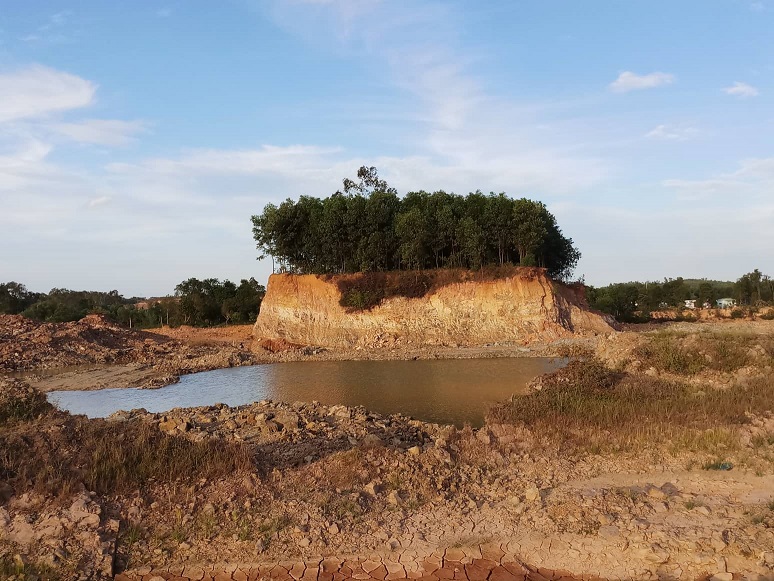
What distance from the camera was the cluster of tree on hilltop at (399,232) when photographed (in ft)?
119

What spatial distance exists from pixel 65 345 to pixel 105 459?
92.7 ft

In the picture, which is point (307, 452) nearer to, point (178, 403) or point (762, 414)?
point (762, 414)

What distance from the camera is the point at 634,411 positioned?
1101 cm

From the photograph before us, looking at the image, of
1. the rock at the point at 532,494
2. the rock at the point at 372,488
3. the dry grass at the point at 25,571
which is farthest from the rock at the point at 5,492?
the rock at the point at 532,494

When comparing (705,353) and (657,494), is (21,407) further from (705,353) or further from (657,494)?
(705,353)

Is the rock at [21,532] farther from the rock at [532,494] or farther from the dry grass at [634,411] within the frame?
the dry grass at [634,411]

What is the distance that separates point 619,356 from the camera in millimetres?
17891

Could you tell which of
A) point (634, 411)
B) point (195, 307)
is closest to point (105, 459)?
point (634, 411)

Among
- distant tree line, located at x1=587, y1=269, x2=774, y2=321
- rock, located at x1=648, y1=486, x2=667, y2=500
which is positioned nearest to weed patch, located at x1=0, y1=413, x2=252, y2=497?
rock, located at x1=648, y1=486, x2=667, y2=500

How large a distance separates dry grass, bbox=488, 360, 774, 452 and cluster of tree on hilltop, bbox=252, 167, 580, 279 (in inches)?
890

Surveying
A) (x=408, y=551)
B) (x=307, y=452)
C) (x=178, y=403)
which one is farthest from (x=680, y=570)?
(x=178, y=403)

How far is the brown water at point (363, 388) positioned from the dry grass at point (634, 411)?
1825 millimetres

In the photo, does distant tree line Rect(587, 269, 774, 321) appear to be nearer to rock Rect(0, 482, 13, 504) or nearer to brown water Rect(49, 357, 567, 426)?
brown water Rect(49, 357, 567, 426)

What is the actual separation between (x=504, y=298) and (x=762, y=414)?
78.0 ft
